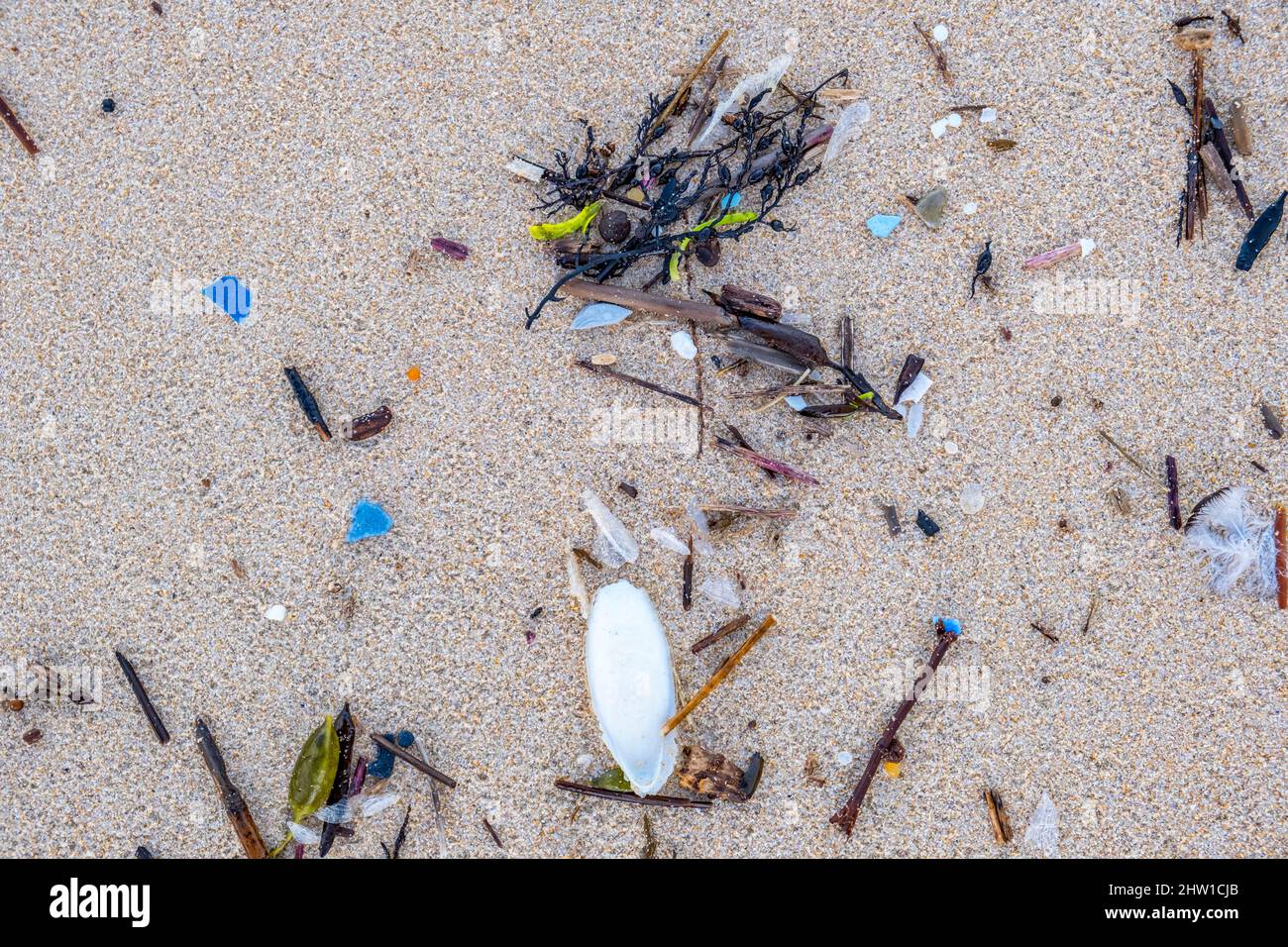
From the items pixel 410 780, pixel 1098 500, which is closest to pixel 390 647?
pixel 410 780

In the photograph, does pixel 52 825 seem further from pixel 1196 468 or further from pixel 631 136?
pixel 1196 468

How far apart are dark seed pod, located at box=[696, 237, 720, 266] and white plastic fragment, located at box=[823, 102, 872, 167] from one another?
375 millimetres

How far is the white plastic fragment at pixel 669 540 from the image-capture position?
7.44 ft

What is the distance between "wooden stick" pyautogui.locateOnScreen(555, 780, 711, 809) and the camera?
7.33 feet

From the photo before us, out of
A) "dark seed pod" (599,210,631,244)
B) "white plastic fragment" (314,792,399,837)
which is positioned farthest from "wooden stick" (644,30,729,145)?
"white plastic fragment" (314,792,399,837)

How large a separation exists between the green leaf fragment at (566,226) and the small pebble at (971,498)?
1232mm

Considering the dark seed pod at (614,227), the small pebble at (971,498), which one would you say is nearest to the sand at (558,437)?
the small pebble at (971,498)

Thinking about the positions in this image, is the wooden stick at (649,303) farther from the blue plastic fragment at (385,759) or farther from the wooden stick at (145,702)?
the wooden stick at (145,702)

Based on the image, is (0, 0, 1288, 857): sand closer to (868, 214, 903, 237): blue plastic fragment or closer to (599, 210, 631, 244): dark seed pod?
(868, 214, 903, 237): blue plastic fragment

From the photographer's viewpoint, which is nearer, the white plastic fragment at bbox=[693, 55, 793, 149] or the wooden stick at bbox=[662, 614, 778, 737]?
the wooden stick at bbox=[662, 614, 778, 737]

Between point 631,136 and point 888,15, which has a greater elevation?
point 888,15

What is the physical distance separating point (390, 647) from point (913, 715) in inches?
54.8

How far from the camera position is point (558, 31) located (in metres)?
2.33

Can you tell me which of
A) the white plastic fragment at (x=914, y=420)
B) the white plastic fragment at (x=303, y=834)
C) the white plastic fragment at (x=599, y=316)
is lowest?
the white plastic fragment at (x=303, y=834)
